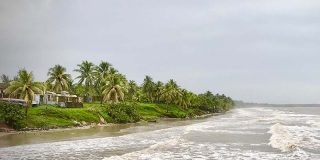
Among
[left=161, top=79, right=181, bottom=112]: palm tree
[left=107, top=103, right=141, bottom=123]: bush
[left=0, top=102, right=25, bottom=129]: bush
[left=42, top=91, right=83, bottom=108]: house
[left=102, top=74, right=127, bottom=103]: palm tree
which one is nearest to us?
[left=0, top=102, right=25, bottom=129]: bush

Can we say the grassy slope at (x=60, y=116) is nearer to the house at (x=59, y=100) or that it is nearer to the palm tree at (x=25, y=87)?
the palm tree at (x=25, y=87)

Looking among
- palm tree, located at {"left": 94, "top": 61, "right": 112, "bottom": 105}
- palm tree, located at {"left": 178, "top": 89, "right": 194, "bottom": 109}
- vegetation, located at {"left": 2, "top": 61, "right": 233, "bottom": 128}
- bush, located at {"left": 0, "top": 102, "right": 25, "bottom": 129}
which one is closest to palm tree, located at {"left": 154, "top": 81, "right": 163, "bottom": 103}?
vegetation, located at {"left": 2, "top": 61, "right": 233, "bottom": 128}

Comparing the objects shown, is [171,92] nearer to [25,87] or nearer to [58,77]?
[58,77]

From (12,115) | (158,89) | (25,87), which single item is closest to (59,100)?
(25,87)

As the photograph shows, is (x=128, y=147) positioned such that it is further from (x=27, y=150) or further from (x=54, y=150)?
(x=27, y=150)

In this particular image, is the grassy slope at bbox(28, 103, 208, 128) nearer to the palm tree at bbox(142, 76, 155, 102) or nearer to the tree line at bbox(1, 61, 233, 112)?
the tree line at bbox(1, 61, 233, 112)

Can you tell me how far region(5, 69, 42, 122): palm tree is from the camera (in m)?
52.8

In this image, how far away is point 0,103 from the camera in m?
48.1

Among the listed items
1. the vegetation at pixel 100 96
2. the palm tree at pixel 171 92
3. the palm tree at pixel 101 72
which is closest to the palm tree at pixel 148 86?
the vegetation at pixel 100 96

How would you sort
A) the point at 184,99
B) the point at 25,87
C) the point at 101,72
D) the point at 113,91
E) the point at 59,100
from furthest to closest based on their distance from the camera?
the point at 184,99 < the point at 101,72 < the point at 59,100 < the point at 113,91 < the point at 25,87

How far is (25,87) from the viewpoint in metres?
52.7

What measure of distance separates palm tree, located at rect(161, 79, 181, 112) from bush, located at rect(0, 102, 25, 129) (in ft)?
244

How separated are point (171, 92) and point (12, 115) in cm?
7836

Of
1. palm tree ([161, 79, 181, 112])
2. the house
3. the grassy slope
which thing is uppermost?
palm tree ([161, 79, 181, 112])
